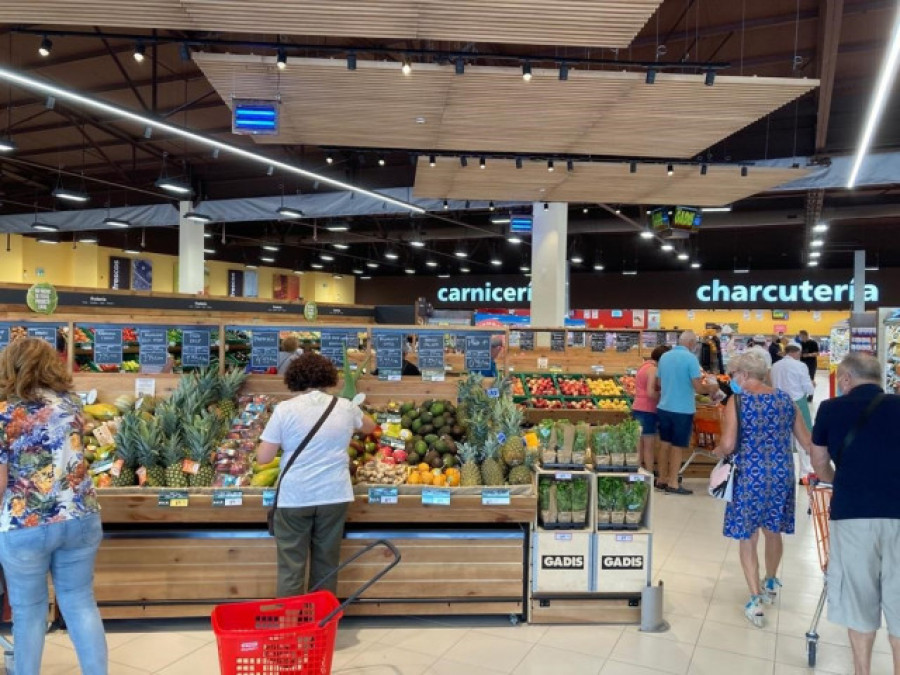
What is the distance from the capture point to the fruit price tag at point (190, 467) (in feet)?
12.6

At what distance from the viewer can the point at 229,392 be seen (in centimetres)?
457

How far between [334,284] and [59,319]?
2653cm

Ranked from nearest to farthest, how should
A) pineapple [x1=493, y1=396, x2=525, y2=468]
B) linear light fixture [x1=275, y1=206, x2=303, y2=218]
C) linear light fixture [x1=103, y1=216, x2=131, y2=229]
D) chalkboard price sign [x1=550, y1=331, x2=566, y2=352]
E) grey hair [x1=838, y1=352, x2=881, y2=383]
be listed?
grey hair [x1=838, y1=352, x2=881, y2=383]
pineapple [x1=493, y1=396, x2=525, y2=468]
chalkboard price sign [x1=550, y1=331, x2=566, y2=352]
linear light fixture [x1=275, y1=206, x2=303, y2=218]
linear light fixture [x1=103, y1=216, x2=131, y2=229]

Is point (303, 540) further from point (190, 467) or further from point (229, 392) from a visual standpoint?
point (229, 392)

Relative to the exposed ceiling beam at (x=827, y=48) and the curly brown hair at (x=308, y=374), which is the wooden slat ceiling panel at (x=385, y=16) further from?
the curly brown hair at (x=308, y=374)

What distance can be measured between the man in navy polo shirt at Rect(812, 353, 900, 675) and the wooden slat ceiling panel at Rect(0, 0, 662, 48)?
3039 millimetres

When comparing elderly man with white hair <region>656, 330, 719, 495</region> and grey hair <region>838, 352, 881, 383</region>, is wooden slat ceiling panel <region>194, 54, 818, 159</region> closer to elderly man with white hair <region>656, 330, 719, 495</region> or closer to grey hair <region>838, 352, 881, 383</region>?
elderly man with white hair <region>656, 330, 719, 495</region>

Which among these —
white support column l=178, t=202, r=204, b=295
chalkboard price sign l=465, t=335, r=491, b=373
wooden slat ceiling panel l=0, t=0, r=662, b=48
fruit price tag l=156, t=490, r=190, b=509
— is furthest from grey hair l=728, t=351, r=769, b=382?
white support column l=178, t=202, r=204, b=295

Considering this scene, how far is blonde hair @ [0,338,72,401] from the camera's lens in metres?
2.57

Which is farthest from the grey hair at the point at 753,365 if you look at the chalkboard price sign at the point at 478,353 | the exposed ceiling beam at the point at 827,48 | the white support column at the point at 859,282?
the white support column at the point at 859,282

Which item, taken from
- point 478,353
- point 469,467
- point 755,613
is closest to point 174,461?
point 469,467

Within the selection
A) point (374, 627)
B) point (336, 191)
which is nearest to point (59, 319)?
point (374, 627)

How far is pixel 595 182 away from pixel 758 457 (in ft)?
21.8

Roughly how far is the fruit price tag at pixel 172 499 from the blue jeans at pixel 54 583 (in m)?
0.90
